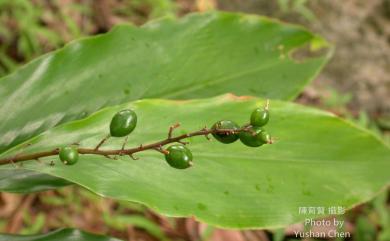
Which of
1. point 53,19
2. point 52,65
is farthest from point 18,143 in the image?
point 53,19

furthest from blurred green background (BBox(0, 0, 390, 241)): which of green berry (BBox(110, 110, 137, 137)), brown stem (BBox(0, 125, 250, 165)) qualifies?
green berry (BBox(110, 110, 137, 137))

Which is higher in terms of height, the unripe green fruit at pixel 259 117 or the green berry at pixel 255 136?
the unripe green fruit at pixel 259 117

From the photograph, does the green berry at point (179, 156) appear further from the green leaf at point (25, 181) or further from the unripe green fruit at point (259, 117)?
the green leaf at point (25, 181)

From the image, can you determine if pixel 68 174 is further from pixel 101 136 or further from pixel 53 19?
pixel 53 19

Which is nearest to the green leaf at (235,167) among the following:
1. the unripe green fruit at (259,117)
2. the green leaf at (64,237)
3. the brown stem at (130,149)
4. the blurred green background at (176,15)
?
the brown stem at (130,149)

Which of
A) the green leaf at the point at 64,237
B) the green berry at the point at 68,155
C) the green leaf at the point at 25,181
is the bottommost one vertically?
the green leaf at the point at 64,237

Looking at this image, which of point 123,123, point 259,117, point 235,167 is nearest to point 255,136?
point 259,117

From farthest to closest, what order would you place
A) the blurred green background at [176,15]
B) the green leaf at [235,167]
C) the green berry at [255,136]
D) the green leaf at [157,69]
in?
the blurred green background at [176,15]
the green leaf at [157,69]
the green leaf at [235,167]
the green berry at [255,136]
